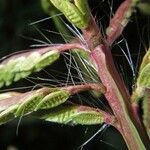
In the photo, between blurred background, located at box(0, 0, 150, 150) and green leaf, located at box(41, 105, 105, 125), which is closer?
green leaf, located at box(41, 105, 105, 125)

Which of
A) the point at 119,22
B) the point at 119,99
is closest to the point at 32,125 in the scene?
the point at 119,22

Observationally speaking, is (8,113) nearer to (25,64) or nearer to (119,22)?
(25,64)

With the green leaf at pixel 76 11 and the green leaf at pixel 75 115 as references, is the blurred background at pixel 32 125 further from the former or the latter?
the green leaf at pixel 76 11

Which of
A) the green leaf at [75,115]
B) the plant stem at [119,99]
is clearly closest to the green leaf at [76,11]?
the plant stem at [119,99]

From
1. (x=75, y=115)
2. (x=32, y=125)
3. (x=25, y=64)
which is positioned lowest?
(x=32, y=125)

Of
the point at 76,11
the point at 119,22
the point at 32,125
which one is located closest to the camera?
the point at 76,11

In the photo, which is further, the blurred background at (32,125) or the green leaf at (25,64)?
the blurred background at (32,125)

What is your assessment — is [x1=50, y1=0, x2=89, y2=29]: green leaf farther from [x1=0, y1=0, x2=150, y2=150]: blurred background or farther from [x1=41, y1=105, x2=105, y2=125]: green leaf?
[x1=0, y1=0, x2=150, y2=150]: blurred background

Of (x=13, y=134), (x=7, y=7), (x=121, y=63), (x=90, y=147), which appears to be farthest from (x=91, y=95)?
(x=7, y=7)

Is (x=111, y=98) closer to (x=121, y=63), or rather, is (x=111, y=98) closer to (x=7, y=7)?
(x=121, y=63)

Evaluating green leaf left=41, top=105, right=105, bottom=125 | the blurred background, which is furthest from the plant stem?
the blurred background

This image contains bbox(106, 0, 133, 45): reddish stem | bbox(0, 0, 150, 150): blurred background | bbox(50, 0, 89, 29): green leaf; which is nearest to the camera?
bbox(50, 0, 89, 29): green leaf
